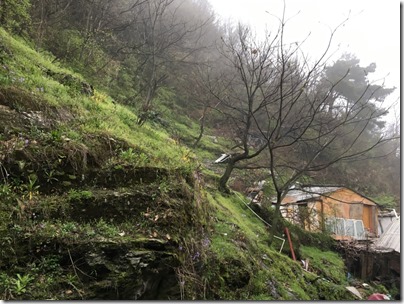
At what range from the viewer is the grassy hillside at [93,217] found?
9.81 feet

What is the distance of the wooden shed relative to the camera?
16.1 meters

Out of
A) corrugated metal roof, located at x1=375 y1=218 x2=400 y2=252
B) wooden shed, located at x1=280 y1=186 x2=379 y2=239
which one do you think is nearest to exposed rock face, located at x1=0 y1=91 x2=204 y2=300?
wooden shed, located at x1=280 y1=186 x2=379 y2=239

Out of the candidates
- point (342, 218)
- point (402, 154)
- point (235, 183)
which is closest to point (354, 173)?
point (342, 218)

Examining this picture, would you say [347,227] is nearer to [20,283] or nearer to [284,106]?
[284,106]

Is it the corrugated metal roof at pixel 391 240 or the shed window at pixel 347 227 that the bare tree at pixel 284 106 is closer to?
the shed window at pixel 347 227

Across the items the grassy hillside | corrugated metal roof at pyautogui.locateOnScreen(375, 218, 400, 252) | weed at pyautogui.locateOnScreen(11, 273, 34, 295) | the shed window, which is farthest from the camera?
the shed window

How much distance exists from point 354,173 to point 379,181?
4034 mm

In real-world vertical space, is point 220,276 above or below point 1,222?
below

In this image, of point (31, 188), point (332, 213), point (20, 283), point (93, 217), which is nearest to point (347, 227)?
point (332, 213)

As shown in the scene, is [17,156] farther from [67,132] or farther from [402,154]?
[402,154]

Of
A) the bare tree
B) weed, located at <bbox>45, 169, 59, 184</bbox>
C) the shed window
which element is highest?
the bare tree

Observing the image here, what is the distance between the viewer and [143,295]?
343cm

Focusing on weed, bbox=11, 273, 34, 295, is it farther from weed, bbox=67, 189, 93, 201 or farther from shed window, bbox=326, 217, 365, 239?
shed window, bbox=326, 217, 365, 239

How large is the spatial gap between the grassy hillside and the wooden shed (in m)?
11.0
